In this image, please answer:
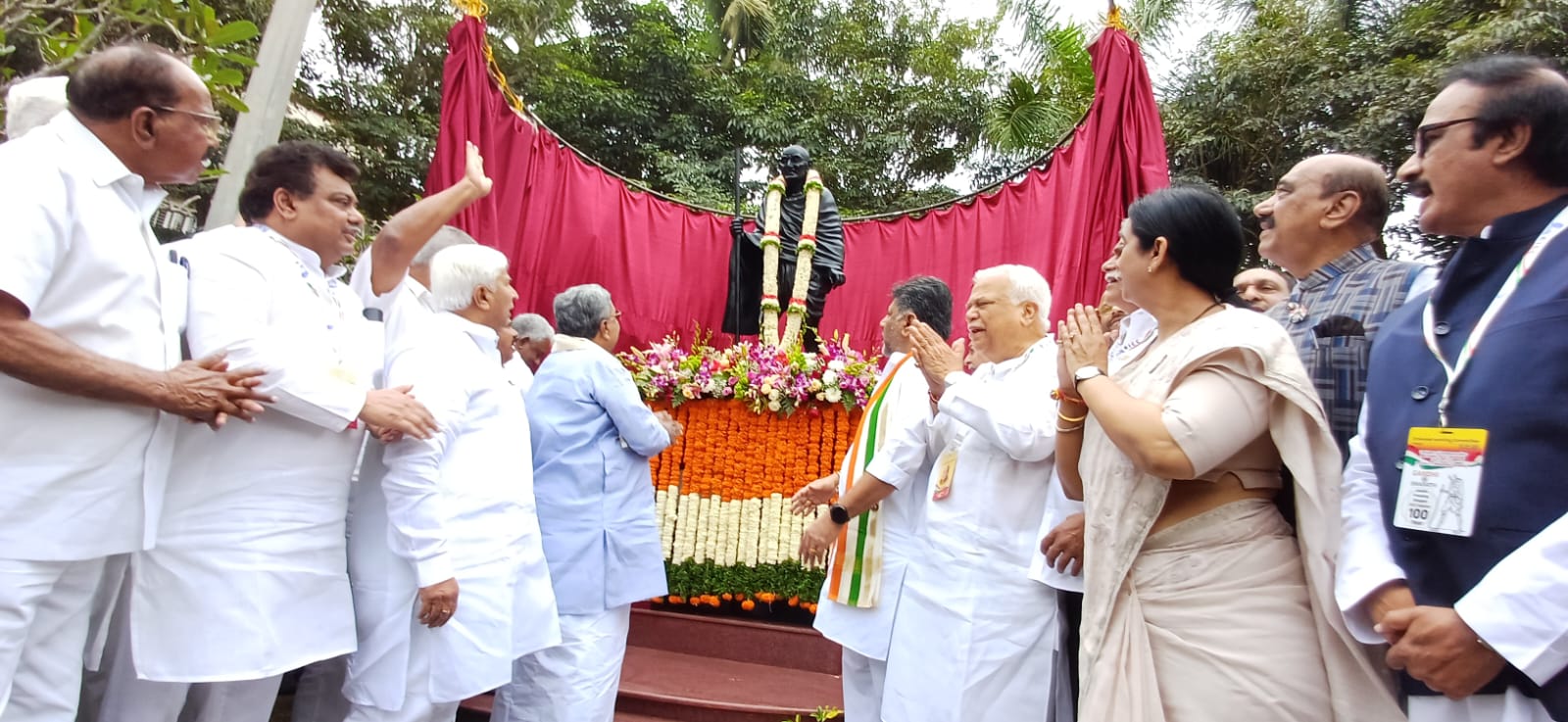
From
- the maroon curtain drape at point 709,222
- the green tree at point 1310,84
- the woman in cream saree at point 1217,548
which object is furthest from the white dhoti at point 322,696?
the green tree at point 1310,84

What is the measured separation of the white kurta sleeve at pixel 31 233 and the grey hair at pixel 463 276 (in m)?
1.02

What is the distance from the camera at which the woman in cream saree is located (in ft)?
4.41

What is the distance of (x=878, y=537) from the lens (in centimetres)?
265

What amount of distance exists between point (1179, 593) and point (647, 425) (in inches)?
73.5

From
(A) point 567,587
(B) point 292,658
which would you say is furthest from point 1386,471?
(A) point 567,587

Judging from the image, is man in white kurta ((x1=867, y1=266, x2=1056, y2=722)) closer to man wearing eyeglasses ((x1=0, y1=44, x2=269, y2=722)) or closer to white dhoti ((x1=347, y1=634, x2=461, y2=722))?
white dhoti ((x1=347, y1=634, x2=461, y2=722))

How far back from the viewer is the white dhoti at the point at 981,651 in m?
2.08

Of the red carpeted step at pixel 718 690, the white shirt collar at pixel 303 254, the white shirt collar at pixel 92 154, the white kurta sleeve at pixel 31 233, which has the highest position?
the white shirt collar at pixel 92 154

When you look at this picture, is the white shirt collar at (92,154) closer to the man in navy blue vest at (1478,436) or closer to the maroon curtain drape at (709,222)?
the man in navy blue vest at (1478,436)

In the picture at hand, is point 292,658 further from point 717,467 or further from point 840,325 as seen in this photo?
point 840,325

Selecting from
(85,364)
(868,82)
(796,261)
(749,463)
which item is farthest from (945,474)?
(868,82)

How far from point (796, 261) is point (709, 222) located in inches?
100.0

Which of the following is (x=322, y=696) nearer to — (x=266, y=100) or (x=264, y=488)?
(x=264, y=488)

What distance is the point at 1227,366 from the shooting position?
4.64ft
